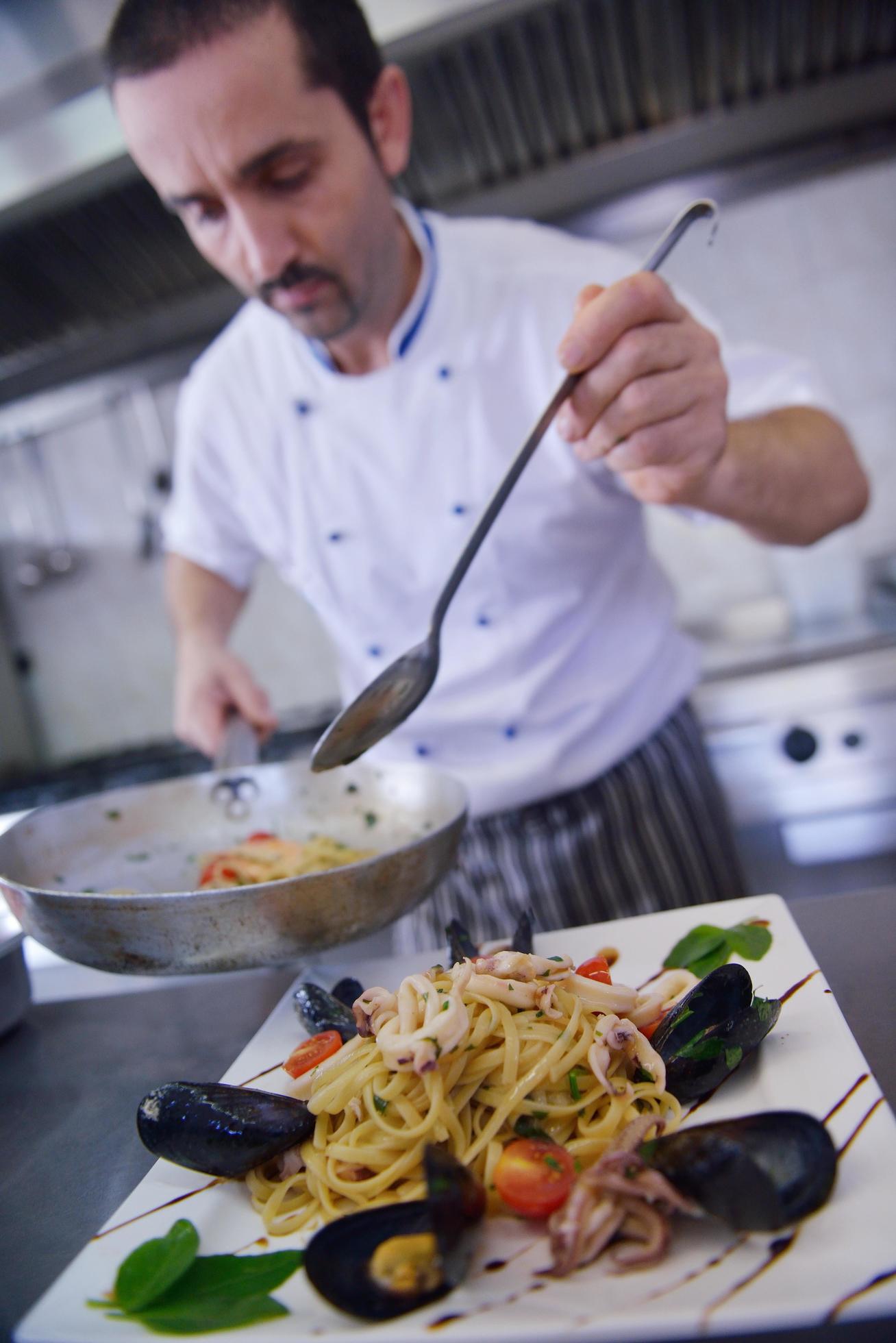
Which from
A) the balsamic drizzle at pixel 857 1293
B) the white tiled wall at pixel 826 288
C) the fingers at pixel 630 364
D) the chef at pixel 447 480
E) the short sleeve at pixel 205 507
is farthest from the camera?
the white tiled wall at pixel 826 288

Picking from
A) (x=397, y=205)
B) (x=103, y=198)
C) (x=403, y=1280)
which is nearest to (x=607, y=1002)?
(x=403, y=1280)

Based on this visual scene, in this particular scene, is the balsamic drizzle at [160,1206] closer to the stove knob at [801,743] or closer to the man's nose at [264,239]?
the man's nose at [264,239]

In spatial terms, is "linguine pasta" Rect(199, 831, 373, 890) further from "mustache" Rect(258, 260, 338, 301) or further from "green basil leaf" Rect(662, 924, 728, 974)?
"mustache" Rect(258, 260, 338, 301)

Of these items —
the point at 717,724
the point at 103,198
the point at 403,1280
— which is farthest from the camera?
the point at 103,198

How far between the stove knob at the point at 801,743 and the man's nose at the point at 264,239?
1.63 meters

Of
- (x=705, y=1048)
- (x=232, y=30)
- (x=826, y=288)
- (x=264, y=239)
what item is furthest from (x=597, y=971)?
(x=826, y=288)

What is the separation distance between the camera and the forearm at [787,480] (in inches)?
53.1

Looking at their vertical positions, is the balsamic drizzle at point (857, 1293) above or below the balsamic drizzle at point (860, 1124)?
above

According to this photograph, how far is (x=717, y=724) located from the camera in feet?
8.25

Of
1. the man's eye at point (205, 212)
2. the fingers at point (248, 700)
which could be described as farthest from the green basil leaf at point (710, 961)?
the man's eye at point (205, 212)

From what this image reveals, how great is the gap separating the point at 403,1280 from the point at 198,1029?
0.64 metres

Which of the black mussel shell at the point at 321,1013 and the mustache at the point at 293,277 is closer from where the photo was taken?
the black mussel shell at the point at 321,1013

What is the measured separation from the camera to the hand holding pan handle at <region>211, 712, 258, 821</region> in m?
1.44

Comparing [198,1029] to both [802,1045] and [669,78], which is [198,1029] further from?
[669,78]
